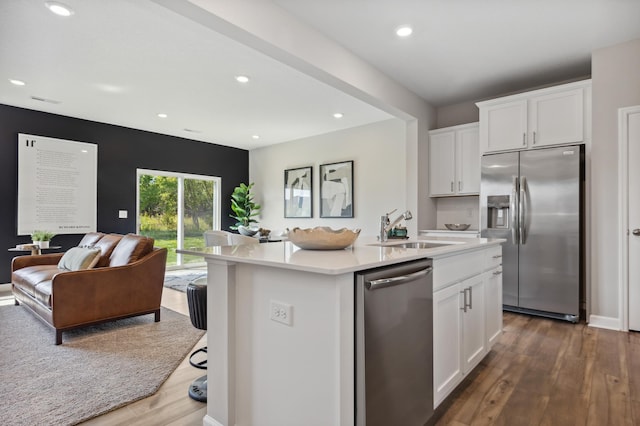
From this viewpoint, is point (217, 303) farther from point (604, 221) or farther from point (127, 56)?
point (604, 221)

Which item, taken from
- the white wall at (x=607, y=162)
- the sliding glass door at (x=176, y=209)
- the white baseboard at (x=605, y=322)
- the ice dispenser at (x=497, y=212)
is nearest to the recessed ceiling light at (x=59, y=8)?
the sliding glass door at (x=176, y=209)

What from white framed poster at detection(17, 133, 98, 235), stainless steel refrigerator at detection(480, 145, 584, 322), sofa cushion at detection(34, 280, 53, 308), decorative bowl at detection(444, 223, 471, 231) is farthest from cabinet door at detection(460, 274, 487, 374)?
white framed poster at detection(17, 133, 98, 235)

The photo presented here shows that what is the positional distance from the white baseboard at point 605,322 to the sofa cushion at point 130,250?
14.4 ft

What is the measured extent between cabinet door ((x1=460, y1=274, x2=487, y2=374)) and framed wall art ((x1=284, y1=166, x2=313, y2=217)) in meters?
4.55

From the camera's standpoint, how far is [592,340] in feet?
9.71

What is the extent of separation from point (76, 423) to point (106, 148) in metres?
5.07

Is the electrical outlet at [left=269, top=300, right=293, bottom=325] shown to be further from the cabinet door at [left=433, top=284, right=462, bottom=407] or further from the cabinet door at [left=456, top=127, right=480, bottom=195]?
the cabinet door at [left=456, top=127, right=480, bottom=195]

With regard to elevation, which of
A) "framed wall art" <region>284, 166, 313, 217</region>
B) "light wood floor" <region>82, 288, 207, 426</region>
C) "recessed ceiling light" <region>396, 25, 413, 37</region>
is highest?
"recessed ceiling light" <region>396, 25, 413, 37</region>

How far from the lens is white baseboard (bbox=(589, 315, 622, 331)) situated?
324 centimetres

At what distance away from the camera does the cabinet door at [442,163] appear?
4.71 metres

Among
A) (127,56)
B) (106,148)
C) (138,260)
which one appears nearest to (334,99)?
(127,56)

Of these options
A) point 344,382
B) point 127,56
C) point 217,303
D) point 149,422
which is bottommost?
point 149,422

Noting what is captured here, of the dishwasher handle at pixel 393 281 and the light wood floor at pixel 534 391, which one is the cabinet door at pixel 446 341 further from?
the dishwasher handle at pixel 393 281

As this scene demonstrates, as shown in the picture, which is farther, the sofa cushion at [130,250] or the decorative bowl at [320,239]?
the sofa cushion at [130,250]
